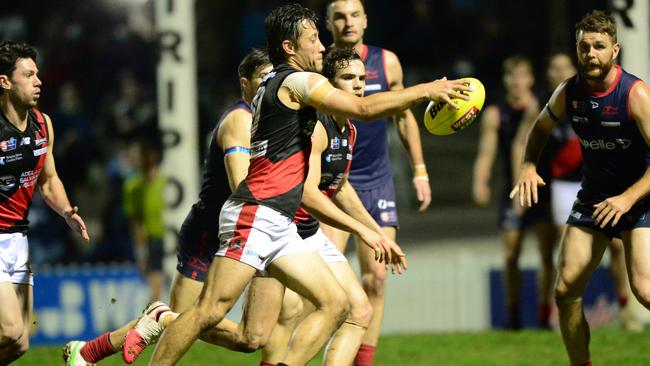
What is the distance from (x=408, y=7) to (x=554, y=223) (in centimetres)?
879

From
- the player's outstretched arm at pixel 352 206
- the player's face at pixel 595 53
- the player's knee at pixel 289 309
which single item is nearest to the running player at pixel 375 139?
the player's knee at pixel 289 309

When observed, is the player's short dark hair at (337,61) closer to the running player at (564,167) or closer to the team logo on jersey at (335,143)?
the team logo on jersey at (335,143)

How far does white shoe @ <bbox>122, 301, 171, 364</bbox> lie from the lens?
28.4ft

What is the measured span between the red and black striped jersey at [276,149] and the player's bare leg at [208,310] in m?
0.44

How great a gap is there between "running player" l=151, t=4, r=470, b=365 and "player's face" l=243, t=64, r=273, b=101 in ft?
2.70

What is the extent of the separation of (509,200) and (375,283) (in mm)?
3857

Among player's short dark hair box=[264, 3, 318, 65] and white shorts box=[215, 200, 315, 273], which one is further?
player's short dark hair box=[264, 3, 318, 65]

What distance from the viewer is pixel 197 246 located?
8953 mm

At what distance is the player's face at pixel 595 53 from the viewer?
8.87 metres

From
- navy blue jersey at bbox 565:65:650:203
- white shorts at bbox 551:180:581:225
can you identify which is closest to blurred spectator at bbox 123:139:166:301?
white shorts at bbox 551:180:581:225

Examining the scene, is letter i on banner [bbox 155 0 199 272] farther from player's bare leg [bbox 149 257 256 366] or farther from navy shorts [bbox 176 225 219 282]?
player's bare leg [bbox 149 257 256 366]

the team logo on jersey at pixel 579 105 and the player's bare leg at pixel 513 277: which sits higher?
the team logo on jersey at pixel 579 105

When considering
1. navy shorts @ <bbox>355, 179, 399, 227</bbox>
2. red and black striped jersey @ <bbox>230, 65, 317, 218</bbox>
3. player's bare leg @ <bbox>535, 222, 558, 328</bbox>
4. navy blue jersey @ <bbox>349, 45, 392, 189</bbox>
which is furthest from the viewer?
player's bare leg @ <bbox>535, 222, 558, 328</bbox>

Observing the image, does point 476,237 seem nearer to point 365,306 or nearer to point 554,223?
point 554,223
